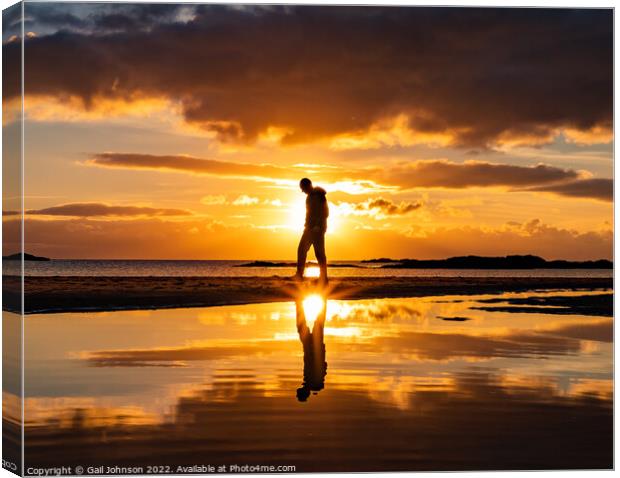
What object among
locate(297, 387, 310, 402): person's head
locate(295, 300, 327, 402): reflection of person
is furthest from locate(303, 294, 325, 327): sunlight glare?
locate(297, 387, 310, 402): person's head

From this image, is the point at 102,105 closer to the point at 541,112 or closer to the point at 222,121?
the point at 222,121

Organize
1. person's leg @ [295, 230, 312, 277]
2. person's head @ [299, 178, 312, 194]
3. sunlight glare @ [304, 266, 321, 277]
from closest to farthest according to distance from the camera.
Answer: person's head @ [299, 178, 312, 194] < person's leg @ [295, 230, 312, 277] < sunlight glare @ [304, 266, 321, 277]

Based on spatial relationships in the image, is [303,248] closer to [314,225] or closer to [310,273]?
[314,225]

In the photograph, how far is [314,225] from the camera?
45.3ft

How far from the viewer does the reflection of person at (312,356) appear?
8779 mm

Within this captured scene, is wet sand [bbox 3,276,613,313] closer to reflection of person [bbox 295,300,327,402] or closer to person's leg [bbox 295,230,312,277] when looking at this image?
person's leg [bbox 295,230,312,277]

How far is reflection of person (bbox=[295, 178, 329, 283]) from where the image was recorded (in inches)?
433

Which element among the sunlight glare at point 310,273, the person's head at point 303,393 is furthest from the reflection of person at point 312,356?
the sunlight glare at point 310,273

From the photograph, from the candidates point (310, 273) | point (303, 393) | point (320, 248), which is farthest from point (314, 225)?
point (310, 273)

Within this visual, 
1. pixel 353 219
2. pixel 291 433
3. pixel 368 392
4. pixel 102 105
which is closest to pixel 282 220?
pixel 353 219

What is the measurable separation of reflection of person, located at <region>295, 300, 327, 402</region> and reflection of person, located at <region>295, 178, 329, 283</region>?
1171 mm

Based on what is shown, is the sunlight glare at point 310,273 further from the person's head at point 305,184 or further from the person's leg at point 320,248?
the person's head at point 305,184

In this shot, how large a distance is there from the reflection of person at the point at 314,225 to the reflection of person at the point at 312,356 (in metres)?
1.17

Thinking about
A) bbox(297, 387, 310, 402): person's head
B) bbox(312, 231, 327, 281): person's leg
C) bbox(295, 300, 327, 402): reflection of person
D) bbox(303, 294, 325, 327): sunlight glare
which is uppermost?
bbox(312, 231, 327, 281): person's leg
